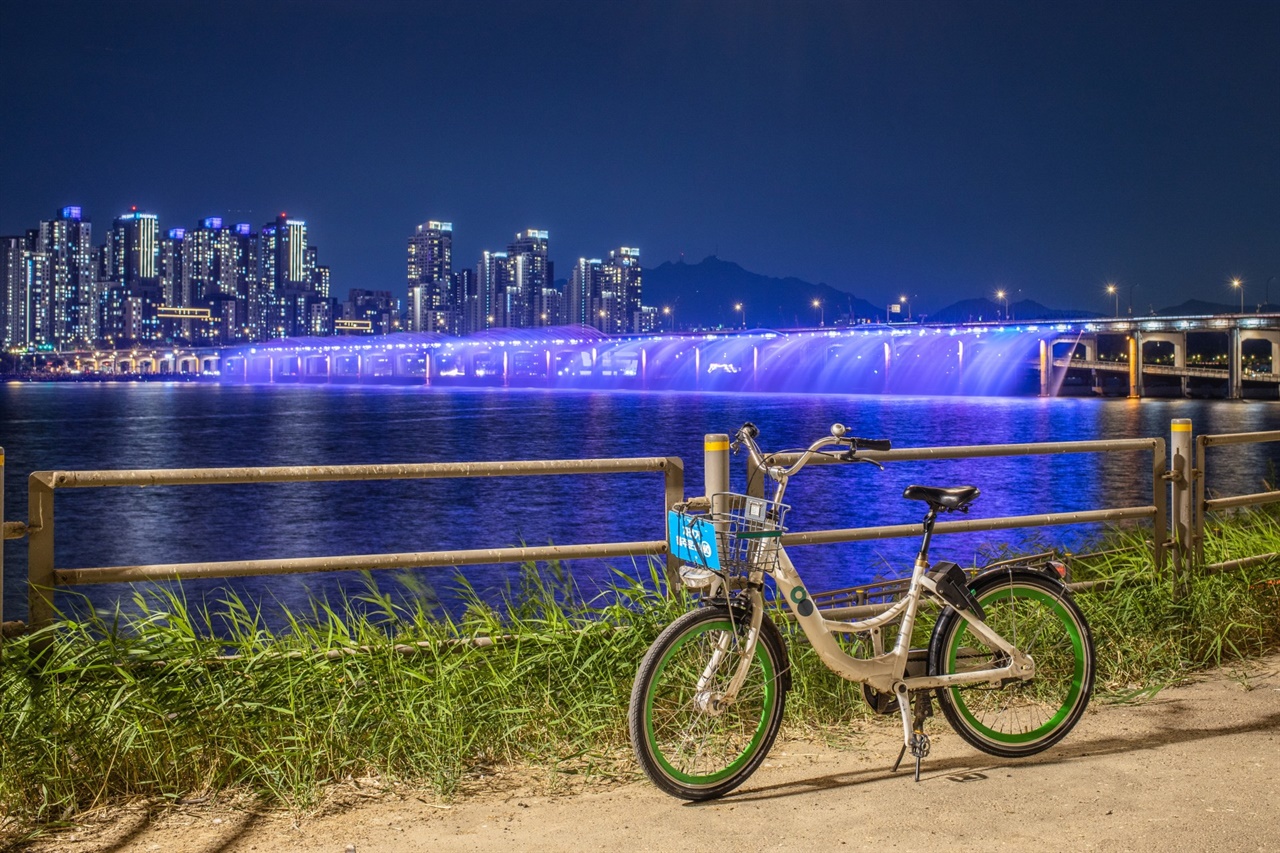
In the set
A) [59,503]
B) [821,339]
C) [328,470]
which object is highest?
[821,339]

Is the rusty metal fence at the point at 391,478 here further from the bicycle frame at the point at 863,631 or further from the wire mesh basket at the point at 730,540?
the wire mesh basket at the point at 730,540

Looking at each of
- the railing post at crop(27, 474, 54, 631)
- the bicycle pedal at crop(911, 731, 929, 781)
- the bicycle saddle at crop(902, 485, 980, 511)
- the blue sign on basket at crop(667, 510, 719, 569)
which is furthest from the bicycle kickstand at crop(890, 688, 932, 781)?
the railing post at crop(27, 474, 54, 631)

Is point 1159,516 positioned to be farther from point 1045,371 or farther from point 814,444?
point 1045,371

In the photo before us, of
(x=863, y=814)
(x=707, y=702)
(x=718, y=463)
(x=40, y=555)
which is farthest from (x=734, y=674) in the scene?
(x=40, y=555)

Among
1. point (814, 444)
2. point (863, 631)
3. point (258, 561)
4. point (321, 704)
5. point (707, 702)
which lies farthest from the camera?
point (258, 561)

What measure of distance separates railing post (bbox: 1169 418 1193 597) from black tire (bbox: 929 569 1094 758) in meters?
2.15

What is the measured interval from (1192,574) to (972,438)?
212 feet

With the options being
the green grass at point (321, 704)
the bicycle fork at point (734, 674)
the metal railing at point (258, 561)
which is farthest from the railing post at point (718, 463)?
the bicycle fork at point (734, 674)

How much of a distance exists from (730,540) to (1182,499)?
14.6ft

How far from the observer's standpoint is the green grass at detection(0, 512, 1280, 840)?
4.64 meters

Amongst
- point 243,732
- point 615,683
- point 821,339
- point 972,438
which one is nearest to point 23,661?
point 243,732

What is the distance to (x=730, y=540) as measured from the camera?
4.39 metres

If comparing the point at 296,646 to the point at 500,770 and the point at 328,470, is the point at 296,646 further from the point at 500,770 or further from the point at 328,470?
the point at 500,770

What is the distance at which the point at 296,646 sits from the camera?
553 centimetres
